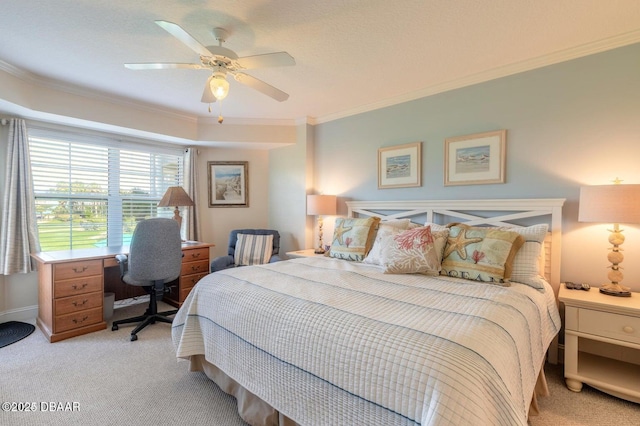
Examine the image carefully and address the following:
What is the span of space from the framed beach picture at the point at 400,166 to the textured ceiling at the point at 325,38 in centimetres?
66

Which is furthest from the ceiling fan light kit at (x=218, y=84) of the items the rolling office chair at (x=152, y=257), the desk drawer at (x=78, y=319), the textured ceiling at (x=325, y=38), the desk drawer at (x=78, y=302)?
the desk drawer at (x=78, y=319)

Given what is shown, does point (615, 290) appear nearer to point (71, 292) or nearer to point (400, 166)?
point (400, 166)

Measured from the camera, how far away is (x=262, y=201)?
4.87 metres

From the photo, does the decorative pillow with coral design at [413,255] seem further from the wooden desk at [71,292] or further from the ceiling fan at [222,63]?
the wooden desk at [71,292]

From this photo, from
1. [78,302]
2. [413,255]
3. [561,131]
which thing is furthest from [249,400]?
[561,131]

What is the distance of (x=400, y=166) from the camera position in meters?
3.45

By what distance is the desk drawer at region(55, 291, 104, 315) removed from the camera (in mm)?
2792

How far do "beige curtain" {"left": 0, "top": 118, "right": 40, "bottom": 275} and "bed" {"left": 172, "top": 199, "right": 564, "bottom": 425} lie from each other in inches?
90.6

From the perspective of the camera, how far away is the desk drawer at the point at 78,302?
9.16 feet

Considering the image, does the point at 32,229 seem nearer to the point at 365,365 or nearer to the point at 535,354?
the point at 365,365

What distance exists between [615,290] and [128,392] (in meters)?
3.48

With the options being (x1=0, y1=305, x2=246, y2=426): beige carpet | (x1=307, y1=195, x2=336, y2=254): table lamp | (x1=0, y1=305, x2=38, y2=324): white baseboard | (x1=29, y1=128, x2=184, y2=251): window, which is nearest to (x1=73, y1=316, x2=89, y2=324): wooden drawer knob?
(x1=0, y1=305, x2=246, y2=426): beige carpet

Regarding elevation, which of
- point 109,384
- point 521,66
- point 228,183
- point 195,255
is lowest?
point 109,384

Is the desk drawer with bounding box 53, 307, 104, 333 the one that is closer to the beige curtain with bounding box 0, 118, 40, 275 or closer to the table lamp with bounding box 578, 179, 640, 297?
the beige curtain with bounding box 0, 118, 40, 275
